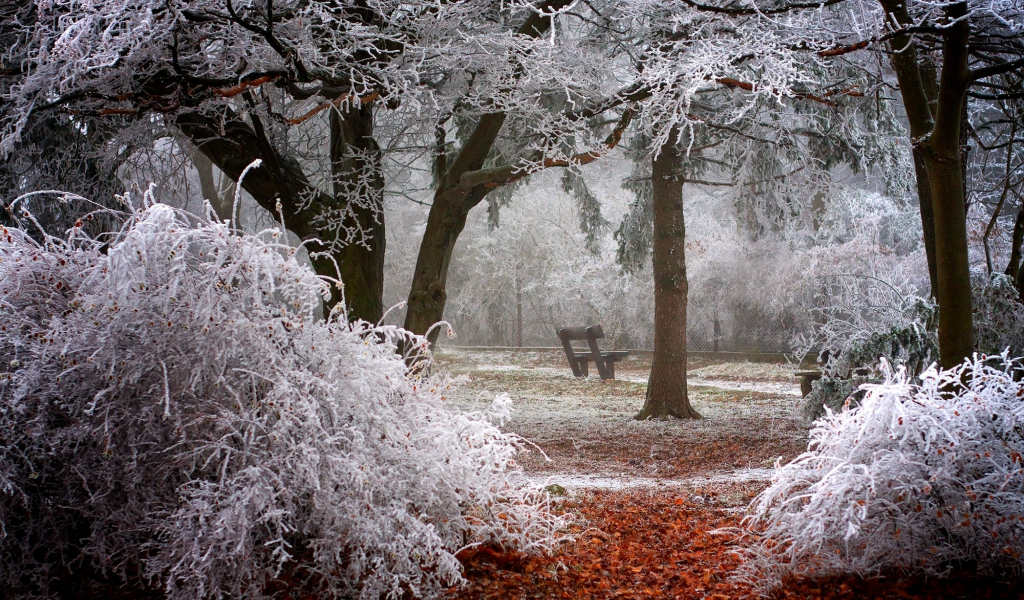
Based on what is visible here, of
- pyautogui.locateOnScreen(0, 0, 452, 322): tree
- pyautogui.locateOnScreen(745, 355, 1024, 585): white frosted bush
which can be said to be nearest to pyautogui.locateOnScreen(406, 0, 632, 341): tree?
pyautogui.locateOnScreen(0, 0, 452, 322): tree

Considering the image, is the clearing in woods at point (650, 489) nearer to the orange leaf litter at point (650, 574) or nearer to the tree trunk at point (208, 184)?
the orange leaf litter at point (650, 574)

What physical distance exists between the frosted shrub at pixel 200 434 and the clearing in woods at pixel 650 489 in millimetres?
545

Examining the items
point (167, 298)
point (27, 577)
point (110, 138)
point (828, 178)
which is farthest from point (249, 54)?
point (828, 178)

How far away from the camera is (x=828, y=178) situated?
9914 mm

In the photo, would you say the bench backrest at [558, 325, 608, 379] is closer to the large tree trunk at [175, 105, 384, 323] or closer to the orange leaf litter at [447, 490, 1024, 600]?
the large tree trunk at [175, 105, 384, 323]

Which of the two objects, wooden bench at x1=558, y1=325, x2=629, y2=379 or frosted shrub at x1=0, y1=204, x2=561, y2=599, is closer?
frosted shrub at x1=0, y1=204, x2=561, y2=599

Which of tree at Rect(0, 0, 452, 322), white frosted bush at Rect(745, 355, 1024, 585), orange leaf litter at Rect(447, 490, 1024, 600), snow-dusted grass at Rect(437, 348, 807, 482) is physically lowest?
snow-dusted grass at Rect(437, 348, 807, 482)

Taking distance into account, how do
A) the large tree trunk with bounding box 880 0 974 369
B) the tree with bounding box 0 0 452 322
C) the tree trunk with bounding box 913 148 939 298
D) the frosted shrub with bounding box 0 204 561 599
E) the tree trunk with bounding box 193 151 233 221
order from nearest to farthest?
the frosted shrub with bounding box 0 204 561 599
the large tree trunk with bounding box 880 0 974 369
the tree with bounding box 0 0 452 322
the tree trunk with bounding box 913 148 939 298
the tree trunk with bounding box 193 151 233 221

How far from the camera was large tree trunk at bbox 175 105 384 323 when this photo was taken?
23.8ft

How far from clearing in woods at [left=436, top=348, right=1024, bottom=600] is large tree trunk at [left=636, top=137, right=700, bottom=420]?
38 centimetres

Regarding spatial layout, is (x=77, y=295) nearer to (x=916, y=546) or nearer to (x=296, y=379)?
(x=296, y=379)

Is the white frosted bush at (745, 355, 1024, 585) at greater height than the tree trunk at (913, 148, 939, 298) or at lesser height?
lesser

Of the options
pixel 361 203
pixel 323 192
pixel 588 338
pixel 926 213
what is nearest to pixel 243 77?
pixel 361 203

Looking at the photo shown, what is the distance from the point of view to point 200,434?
3.10 metres
